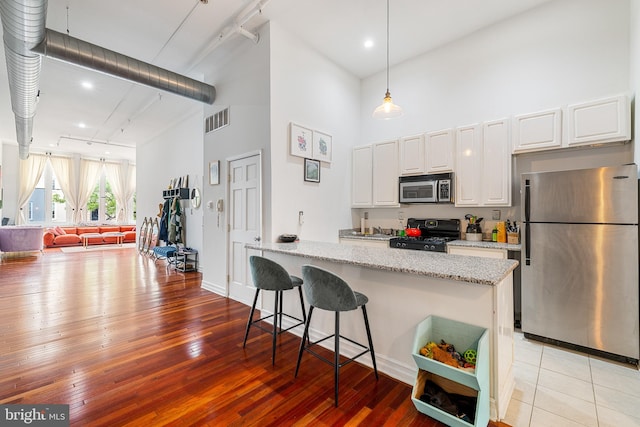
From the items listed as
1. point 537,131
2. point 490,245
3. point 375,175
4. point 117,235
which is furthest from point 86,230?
point 537,131

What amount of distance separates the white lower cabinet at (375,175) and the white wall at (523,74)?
378mm

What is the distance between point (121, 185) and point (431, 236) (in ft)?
41.3

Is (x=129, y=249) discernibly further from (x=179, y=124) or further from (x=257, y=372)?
(x=257, y=372)

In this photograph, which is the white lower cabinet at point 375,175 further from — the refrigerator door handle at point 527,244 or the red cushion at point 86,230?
the red cushion at point 86,230

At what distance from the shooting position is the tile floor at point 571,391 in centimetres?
176

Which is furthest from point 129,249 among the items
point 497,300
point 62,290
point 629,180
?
point 629,180

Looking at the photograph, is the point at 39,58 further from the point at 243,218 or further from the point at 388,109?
the point at 388,109

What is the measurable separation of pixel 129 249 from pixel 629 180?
37.5ft

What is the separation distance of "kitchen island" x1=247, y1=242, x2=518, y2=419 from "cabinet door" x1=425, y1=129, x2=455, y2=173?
6.16 feet

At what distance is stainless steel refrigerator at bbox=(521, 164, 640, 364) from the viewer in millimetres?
2424

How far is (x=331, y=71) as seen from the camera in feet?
14.4

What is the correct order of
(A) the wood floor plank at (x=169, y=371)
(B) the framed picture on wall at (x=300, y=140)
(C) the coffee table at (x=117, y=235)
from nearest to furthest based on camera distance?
(A) the wood floor plank at (x=169, y=371) → (B) the framed picture on wall at (x=300, y=140) → (C) the coffee table at (x=117, y=235)

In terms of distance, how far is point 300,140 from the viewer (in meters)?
3.83

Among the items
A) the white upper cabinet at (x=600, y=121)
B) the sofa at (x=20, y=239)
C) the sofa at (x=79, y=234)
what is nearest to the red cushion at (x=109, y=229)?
the sofa at (x=79, y=234)
